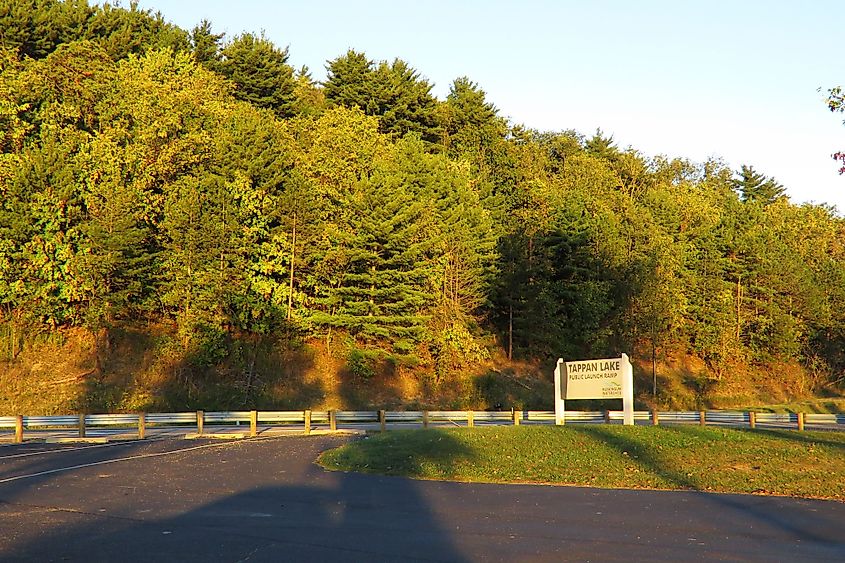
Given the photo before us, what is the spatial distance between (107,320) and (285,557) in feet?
139

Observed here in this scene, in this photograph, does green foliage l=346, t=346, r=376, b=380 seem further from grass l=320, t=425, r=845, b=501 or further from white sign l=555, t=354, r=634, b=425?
grass l=320, t=425, r=845, b=501

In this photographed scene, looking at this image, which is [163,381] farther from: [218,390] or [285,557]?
[285,557]

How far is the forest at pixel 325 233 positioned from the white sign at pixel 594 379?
79.1 ft

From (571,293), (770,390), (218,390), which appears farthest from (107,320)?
(770,390)

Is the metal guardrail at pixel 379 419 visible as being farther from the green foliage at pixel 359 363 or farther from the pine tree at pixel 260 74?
the pine tree at pixel 260 74

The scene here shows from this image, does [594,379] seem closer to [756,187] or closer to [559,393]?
[559,393]

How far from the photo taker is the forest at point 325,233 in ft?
166

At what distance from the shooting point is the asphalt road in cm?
1205

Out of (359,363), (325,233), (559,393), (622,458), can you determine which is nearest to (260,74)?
(325,233)

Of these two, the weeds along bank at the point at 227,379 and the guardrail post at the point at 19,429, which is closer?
the guardrail post at the point at 19,429

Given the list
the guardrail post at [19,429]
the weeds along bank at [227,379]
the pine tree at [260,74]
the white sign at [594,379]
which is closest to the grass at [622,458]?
the white sign at [594,379]

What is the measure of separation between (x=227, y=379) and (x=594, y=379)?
94.1 feet

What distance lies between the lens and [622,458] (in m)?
22.4

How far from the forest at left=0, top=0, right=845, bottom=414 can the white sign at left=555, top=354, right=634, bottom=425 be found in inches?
936
